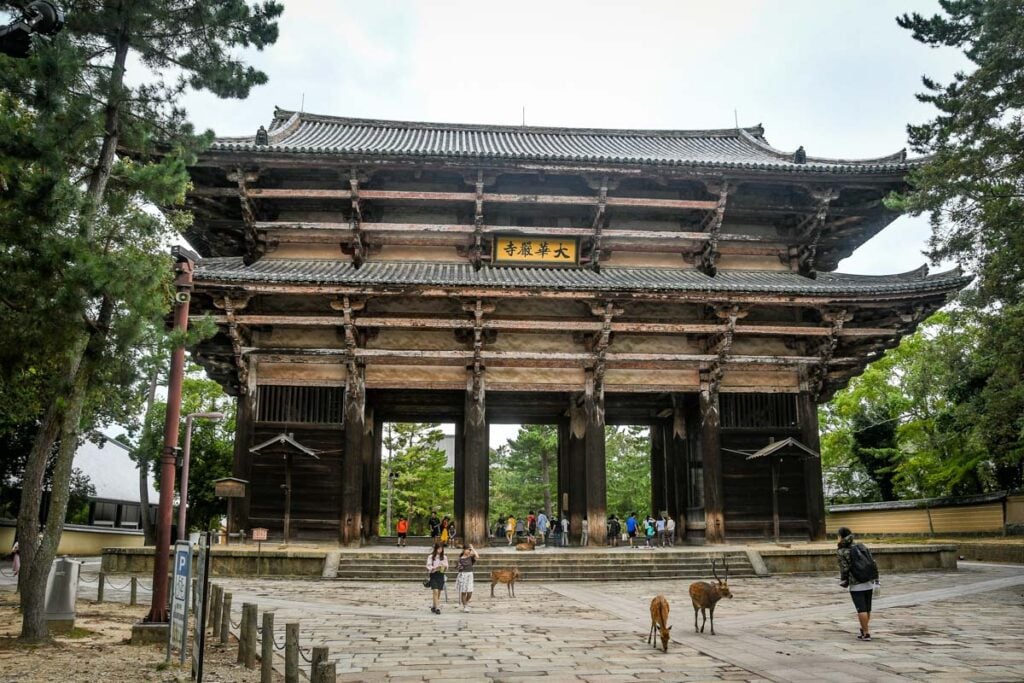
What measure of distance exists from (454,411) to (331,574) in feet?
27.2

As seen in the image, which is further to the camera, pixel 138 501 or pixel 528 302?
pixel 138 501

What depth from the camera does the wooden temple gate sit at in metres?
19.4

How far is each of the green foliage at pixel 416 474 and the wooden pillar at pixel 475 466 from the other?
27.0 m

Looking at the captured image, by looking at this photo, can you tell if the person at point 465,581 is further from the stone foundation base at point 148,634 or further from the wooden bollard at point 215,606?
the stone foundation base at point 148,634

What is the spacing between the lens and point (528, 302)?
Answer: 2070 centimetres

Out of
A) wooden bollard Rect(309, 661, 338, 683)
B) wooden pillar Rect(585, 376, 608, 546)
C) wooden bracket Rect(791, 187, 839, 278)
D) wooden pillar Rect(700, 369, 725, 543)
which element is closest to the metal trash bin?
wooden bollard Rect(309, 661, 338, 683)

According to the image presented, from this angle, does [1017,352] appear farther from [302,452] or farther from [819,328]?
[302,452]

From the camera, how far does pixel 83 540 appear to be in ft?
118

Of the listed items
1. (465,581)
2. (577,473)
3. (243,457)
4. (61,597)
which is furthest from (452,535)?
(61,597)

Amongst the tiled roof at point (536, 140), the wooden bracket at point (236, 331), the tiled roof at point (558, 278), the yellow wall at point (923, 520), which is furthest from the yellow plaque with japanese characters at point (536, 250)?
the yellow wall at point (923, 520)

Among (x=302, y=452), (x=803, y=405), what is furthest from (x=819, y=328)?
(x=302, y=452)

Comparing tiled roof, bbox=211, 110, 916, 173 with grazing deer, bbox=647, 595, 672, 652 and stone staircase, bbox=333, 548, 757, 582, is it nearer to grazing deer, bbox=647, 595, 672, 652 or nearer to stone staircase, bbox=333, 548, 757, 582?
stone staircase, bbox=333, 548, 757, 582

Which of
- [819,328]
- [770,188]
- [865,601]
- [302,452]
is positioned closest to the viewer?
[865,601]

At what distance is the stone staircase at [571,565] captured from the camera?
17516 mm
